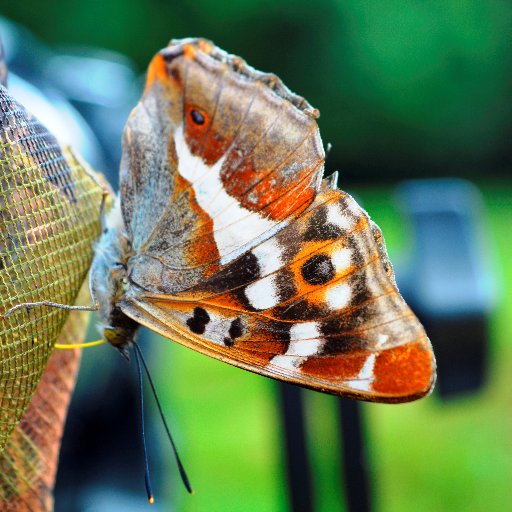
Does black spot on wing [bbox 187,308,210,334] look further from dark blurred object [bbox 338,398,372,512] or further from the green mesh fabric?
dark blurred object [bbox 338,398,372,512]

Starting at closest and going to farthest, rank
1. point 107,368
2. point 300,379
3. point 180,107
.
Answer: point 300,379, point 180,107, point 107,368

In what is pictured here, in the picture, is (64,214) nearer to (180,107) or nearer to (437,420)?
(180,107)

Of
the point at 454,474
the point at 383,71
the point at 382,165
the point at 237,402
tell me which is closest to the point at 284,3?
the point at 383,71

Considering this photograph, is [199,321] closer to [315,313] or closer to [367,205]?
[315,313]

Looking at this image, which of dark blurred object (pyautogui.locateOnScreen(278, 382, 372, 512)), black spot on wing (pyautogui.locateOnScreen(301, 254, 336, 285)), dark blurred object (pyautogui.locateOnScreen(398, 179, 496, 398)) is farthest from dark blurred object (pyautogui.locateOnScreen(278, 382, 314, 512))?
black spot on wing (pyautogui.locateOnScreen(301, 254, 336, 285))

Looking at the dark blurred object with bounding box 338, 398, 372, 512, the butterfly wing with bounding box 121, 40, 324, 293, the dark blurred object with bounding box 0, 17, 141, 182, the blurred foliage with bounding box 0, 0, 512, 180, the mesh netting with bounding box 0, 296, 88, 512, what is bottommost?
the dark blurred object with bounding box 338, 398, 372, 512

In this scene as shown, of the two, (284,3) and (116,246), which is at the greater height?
(284,3)

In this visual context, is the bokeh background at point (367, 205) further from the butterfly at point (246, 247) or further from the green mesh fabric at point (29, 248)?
the green mesh fabric at point (29, 248)
